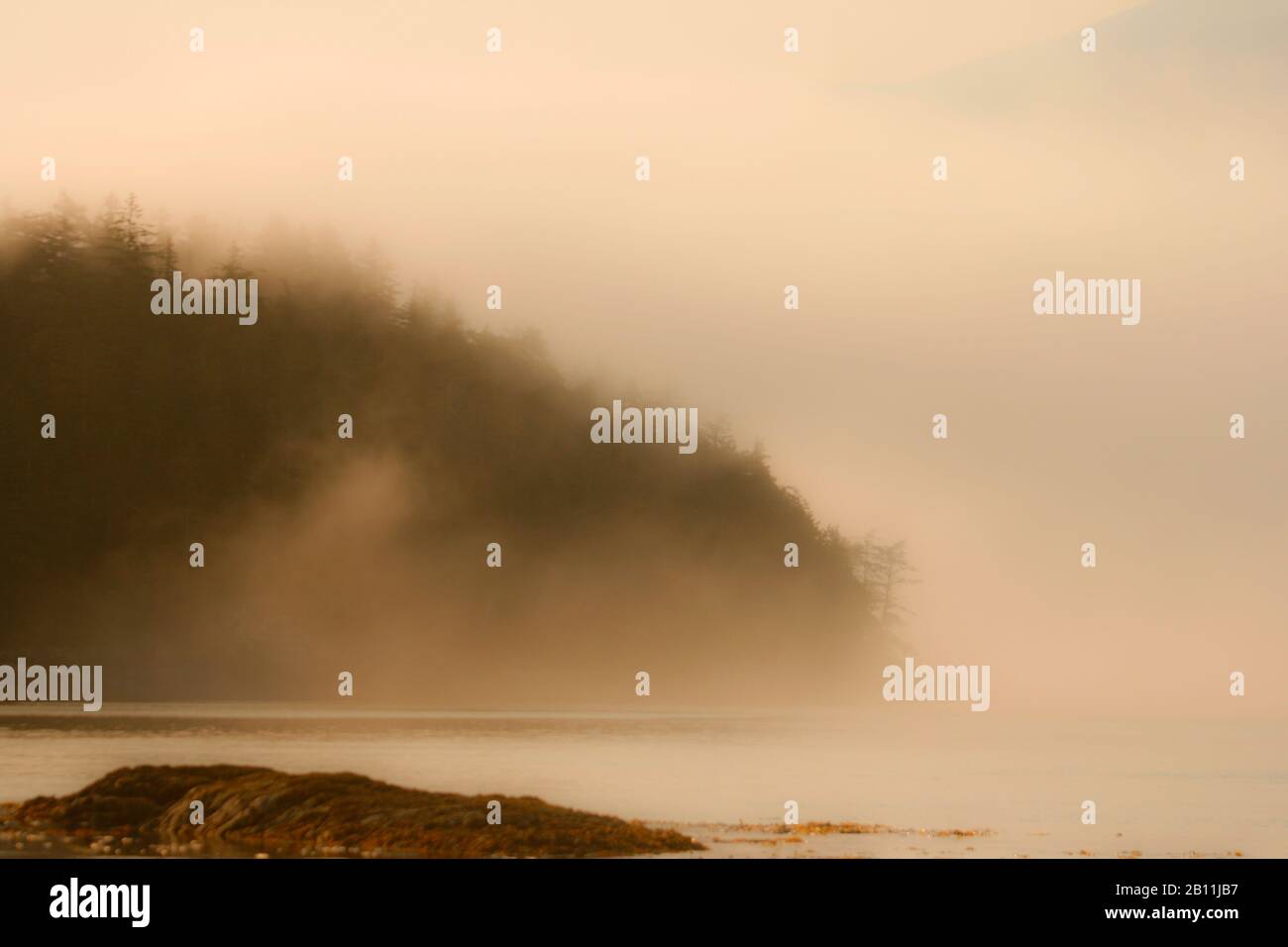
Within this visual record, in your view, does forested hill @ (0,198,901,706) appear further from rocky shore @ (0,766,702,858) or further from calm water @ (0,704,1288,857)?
rocky shore @ (0,766,702,858)

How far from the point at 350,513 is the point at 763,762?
39.3 metres

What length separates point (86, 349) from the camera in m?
87.8

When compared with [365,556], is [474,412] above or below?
above

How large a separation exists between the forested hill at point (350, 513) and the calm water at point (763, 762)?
6.61 meters

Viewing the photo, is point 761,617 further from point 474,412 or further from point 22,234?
point 22,234

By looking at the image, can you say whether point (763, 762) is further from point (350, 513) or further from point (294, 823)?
point (350, 513)

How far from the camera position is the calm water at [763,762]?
3897cm

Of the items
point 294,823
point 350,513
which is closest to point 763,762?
point 294,823

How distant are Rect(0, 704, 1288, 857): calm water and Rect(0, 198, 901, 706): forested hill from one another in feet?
21.7

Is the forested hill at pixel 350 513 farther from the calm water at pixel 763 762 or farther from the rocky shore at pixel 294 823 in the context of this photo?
the rocky shore at pixel 294 823

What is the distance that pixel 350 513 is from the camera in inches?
3219

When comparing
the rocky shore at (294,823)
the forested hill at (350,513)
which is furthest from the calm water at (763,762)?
the rocky shore at (294,823)
